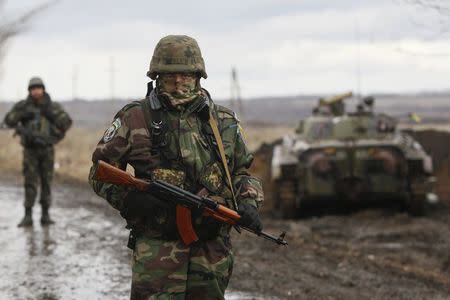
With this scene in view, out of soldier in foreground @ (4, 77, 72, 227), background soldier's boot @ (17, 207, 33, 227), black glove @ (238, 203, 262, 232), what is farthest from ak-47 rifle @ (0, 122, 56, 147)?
black glove @ (238, 203, 262, 232)

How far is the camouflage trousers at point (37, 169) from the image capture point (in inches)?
416

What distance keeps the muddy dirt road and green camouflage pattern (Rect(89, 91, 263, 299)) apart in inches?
118

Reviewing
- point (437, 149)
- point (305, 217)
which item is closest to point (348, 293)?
point (305, 217)

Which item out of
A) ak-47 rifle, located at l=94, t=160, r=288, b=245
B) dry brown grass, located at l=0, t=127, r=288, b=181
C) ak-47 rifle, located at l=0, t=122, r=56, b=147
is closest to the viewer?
ak-47 rifle, located at l=94, t=160, r=288, b=245

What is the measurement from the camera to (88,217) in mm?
12578

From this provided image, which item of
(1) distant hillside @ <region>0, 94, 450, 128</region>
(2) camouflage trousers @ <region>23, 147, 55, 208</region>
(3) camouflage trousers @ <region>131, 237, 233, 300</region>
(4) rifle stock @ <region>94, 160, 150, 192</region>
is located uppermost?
(4) rifle stock @ <region>94, 160, 150, 192</region>

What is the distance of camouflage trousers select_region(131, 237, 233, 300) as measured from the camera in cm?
426

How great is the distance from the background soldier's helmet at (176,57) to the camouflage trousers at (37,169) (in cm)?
645

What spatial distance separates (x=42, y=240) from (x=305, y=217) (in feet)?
19.9

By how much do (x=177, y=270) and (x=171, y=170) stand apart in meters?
0.51

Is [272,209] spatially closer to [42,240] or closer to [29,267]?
[42,240]

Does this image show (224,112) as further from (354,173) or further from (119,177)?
(354,173)

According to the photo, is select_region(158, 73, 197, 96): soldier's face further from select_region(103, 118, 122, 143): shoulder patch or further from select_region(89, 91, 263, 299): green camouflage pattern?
select_region(103, 118, 122, 143): shoulder patch

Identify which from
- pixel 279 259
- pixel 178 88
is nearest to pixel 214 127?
pixel 178 88
